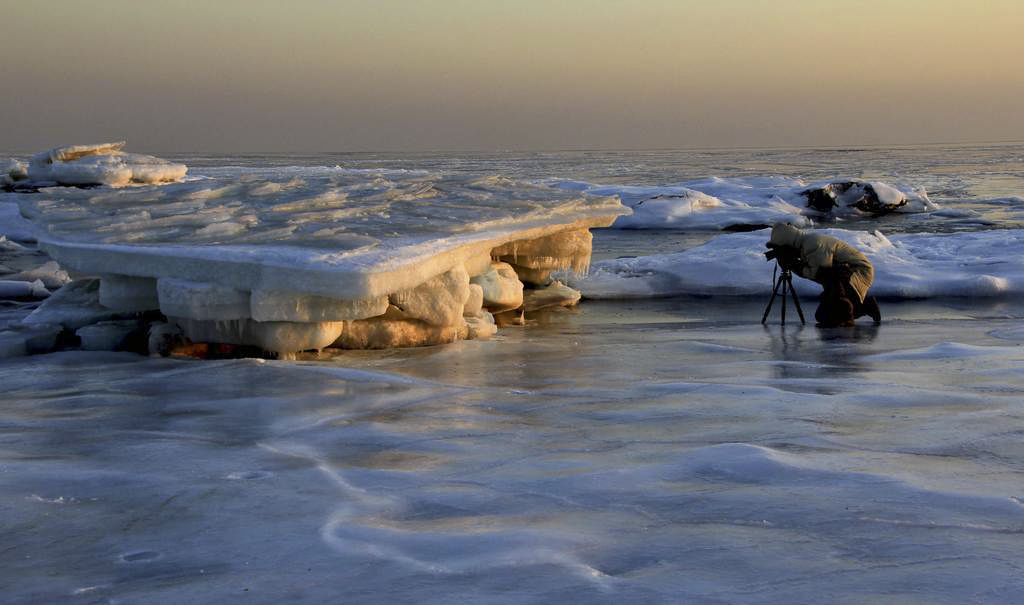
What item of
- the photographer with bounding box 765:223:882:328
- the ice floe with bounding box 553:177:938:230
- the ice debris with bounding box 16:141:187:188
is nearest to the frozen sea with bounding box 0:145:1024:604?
the photographer with bounding box 765:223:882:328

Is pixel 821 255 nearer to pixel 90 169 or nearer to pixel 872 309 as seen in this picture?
pixel 872 309

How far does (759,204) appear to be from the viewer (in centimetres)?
2433

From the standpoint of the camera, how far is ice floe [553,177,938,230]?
2159cm

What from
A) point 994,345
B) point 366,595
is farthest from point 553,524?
point 994,345

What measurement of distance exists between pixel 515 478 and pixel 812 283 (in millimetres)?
8064

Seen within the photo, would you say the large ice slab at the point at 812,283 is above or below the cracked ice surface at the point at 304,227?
below

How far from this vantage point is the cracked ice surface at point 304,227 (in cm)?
613

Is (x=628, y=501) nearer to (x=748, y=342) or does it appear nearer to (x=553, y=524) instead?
(x=553, y=524)

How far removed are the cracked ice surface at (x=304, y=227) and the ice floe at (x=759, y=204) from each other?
37.6 feet

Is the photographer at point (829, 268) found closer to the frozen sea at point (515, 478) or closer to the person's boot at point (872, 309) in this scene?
the person's boot at point (872, 309)

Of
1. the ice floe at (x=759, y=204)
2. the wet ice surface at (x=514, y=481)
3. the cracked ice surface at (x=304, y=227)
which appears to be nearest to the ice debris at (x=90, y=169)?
the ice floe at (x=759, y=204)

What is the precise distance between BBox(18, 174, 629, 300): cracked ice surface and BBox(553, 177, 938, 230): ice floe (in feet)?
37.6

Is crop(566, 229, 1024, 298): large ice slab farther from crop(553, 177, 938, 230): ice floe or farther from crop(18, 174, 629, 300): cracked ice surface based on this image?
crop(553, 177, 938, 230): ice floe

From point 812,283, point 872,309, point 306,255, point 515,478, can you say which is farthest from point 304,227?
point 812,283
